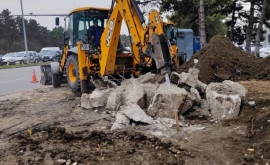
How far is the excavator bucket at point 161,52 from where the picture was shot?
5980 mm

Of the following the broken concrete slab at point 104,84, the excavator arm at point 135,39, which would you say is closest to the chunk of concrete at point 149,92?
the excavator arm at point 135,39

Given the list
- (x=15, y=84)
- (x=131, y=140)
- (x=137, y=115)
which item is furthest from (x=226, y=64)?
(x=15, y=84)

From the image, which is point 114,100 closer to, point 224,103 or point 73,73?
point 224,103

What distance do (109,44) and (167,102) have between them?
305 centimetres

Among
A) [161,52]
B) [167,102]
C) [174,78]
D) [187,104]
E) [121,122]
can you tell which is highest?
[161,52]

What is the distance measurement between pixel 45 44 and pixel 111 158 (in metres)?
71.7

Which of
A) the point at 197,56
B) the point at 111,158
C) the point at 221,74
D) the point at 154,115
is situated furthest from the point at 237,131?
the point at 197,56

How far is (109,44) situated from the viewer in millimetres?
8125

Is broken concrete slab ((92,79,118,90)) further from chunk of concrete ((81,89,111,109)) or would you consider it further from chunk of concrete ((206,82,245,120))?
chunk of concrete ((206,82,245,120))

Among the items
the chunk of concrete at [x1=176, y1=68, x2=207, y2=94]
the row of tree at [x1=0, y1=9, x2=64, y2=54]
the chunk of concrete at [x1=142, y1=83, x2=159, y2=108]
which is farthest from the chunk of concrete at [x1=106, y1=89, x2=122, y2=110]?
the row of tree at [x1=0, y1=9, x2=64, y2=54]

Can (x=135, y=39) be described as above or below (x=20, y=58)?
above

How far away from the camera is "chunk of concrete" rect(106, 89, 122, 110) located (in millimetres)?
6797

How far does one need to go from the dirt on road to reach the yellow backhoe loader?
179 centimetres

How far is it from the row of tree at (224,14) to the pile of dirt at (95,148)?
10.9 m
